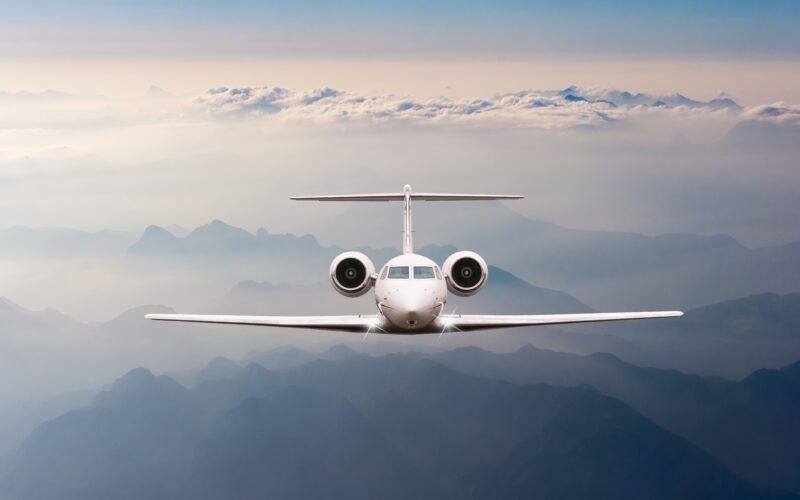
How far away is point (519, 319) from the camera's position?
2792 cm

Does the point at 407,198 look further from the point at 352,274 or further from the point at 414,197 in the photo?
the point at 352,274

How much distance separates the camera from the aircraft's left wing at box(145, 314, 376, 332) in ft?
91.1

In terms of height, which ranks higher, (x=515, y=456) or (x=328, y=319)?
(x=328, y=319)

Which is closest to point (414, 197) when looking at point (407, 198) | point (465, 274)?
point (407, 198)

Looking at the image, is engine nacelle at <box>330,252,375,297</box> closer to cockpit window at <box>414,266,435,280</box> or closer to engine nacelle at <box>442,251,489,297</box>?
cockpit window at <box>414,266,435,280</box>

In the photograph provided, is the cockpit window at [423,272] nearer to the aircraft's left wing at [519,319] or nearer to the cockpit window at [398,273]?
the cockpit window at [398,273]

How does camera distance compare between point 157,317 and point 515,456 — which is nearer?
point 157,317

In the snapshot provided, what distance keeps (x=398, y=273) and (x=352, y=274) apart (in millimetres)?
2214

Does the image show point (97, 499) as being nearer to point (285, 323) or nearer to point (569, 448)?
point (569, 448)

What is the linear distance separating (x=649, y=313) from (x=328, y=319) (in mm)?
10889

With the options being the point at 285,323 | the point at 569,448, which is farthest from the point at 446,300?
the point at 569,448

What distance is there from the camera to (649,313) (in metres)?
28.3

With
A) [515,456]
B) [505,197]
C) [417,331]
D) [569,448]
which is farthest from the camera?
[569,448]

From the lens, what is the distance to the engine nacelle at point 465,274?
2800cm
